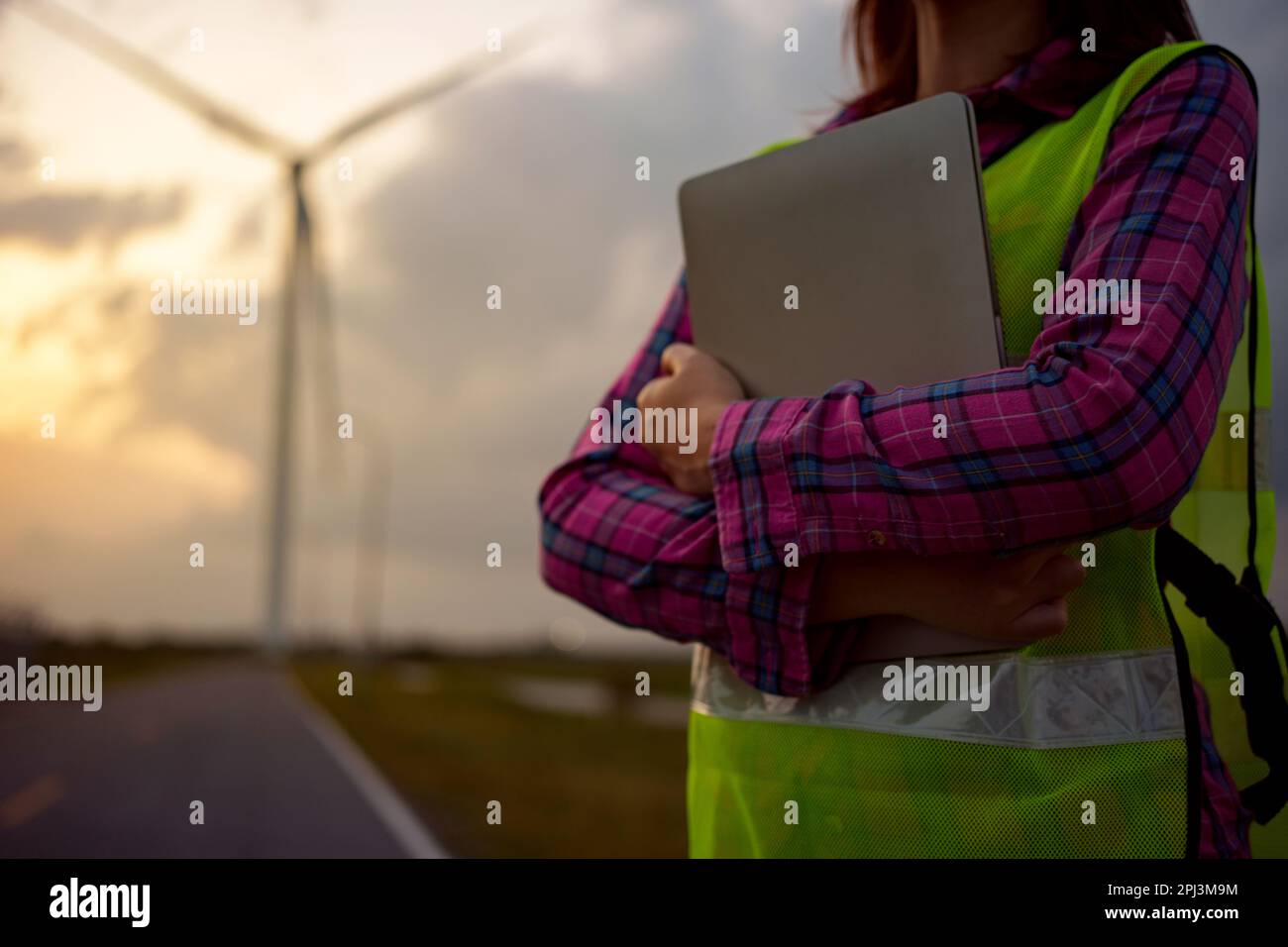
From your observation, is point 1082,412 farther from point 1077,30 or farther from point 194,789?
point 194,789

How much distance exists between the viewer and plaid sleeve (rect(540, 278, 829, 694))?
1.33 meters

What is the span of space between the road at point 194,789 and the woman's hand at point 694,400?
115 cm

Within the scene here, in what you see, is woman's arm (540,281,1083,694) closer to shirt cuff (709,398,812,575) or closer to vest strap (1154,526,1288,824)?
shirt cuff (709,398,812,575)

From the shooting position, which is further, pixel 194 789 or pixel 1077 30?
pixel 194 789

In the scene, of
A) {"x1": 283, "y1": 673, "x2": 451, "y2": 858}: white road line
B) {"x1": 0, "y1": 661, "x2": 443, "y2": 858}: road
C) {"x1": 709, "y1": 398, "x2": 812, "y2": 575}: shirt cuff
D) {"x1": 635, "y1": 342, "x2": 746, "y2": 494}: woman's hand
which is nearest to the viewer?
{"x1": 709, "y1": 398, "x2": 812, "y2": 575}: shirt cuff

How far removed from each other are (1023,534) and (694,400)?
19.0 inches

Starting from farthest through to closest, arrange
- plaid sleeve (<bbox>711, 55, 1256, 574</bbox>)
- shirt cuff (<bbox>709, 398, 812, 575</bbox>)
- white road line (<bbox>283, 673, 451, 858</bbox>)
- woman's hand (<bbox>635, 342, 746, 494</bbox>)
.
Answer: white road line (<bbox>283, 673, 451, 858</bbox>) → woman's hand (<bbox>635, 342, 746, 494</bbox>) → shirt cuff (<bbox>709, 398, 812, 575</bbox>) → plaid sleeve (<bbox>711, 55, 1256, 574</bbox>)

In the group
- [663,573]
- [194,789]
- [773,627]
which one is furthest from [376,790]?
[773,627]

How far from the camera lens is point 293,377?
1263cm

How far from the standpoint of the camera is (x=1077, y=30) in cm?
156

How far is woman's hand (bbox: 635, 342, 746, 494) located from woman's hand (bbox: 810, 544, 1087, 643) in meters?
0.25

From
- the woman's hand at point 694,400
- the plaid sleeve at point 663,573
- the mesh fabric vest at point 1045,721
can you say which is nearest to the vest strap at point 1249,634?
the mesh fabric vest at point 1045,721

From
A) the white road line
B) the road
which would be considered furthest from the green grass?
the road

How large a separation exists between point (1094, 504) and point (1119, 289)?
9.6 inches
